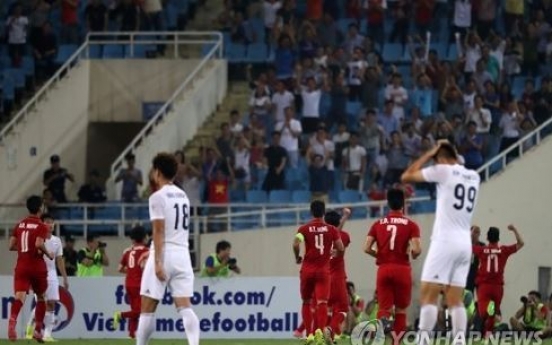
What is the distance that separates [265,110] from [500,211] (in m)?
5.88

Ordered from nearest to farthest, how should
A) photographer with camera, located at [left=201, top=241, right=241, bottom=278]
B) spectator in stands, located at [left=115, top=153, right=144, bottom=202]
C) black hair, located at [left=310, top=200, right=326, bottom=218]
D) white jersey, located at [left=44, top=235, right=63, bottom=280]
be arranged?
black hair, located at [left=310, top=200, right=326, bottom=218] → white jersey, located at [left=44, top=235, right=63, bottom=280] → photographer with camera, located at [left=201, top=241, right=241, bottom=278] → spectator in stands, located at [left=115, top=153, right=144, bottom=202]

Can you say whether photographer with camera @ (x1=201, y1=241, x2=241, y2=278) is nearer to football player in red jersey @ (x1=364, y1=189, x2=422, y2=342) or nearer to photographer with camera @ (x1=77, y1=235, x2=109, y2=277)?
photographer with camera @ (x1=77, y1=235, x2=109, y2=277)

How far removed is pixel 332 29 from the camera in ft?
128

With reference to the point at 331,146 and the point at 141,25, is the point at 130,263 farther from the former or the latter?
the point at 141,25

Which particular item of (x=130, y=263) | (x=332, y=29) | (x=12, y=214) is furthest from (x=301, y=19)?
(x=130, y=263)

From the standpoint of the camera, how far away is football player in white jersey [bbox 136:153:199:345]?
64.7 feet

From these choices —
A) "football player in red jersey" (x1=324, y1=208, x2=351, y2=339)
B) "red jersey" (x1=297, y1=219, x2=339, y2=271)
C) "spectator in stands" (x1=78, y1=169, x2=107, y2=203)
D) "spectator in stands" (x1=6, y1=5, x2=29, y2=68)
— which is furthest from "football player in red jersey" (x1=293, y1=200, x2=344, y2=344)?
"spectator in stands" (x1=6, y1=5, x2=29, y2=68)

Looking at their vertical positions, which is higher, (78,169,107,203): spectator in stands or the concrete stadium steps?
the concrete stadium steps

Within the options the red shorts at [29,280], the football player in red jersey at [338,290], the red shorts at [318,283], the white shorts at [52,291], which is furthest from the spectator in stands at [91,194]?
the red shorts at [318,283]

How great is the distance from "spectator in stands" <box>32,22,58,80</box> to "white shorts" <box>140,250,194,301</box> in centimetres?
2071

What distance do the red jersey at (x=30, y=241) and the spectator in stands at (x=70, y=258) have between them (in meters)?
5.53

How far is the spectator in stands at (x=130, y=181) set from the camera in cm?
3616

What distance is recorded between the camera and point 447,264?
2003cm

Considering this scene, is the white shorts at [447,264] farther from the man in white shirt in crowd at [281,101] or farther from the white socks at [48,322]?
the man in white shirt in crowd at [281,101]
